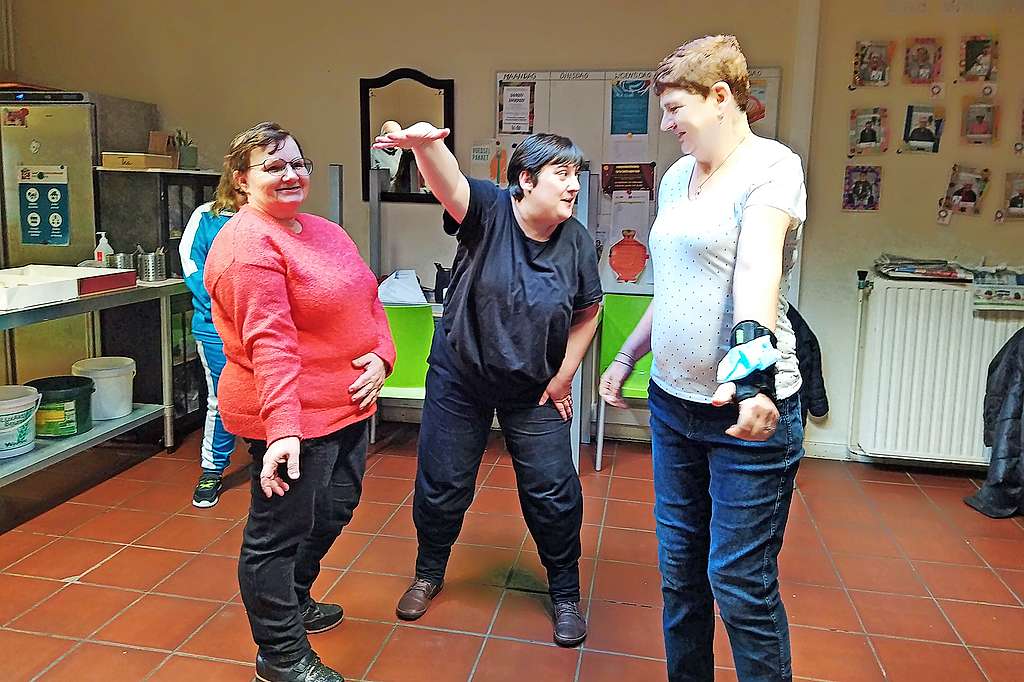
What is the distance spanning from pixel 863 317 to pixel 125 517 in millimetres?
3280

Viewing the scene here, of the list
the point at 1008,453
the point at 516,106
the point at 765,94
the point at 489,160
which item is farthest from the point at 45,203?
the point at 1008,453

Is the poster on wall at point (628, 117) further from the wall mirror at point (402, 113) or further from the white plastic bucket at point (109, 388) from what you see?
the white plastic bucket at point (109, 388)

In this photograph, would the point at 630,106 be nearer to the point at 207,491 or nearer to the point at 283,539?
the point at 207,491

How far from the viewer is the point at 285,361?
181 cm

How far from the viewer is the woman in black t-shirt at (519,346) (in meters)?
2.17

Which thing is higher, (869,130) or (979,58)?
(979,58)

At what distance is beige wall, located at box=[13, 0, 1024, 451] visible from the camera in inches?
152

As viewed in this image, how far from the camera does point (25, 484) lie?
3.58 m

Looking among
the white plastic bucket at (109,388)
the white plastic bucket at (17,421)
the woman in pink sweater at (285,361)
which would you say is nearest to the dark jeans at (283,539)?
the woman in pink sweater at (285,361)

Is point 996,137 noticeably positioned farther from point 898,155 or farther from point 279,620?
point 279,620

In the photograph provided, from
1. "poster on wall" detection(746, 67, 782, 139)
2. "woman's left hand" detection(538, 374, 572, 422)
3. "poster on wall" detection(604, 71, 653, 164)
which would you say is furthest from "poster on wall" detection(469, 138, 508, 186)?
"woman's left hand" detection(538, 374, 572, 422)

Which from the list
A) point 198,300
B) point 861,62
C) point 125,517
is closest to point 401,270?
point 198,300

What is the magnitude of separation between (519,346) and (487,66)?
2440mm

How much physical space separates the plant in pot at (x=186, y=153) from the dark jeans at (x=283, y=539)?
280 centimetres
